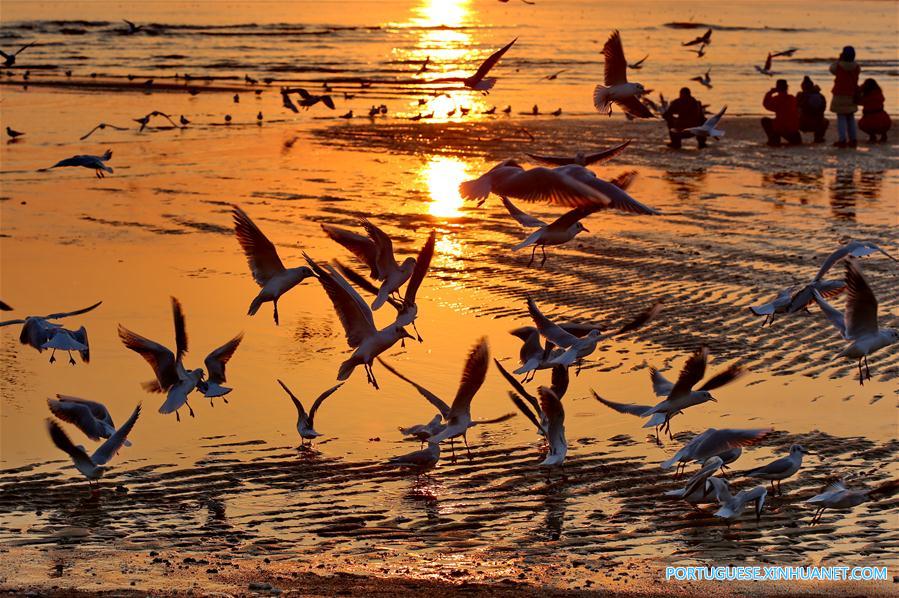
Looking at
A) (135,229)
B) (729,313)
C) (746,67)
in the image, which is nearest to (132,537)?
(729,313)

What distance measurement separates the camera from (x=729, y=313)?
13375 mm

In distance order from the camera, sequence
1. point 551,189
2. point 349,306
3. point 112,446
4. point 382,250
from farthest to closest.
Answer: point 382,250 < point 349,306 < point 112,446 < point 551,189

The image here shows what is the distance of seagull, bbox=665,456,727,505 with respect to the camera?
818 cm

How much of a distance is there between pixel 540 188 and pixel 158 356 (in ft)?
10.3

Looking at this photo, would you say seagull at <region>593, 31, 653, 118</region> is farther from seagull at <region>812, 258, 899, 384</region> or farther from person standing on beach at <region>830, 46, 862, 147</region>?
A: person standing on beach at <region>830, 46, 862, 147</region>

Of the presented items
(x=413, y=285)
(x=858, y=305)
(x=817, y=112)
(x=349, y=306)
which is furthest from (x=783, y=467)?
(x=817, y=112)

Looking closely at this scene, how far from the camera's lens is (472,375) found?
352 inches

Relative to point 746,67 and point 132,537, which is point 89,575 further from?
point 746,67

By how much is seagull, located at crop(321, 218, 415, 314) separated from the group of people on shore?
16439 millimetres

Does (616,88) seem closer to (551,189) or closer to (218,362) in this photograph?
(551,189)

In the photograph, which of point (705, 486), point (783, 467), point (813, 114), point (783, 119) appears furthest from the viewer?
point (813, 114)

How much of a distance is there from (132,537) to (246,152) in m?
17.4

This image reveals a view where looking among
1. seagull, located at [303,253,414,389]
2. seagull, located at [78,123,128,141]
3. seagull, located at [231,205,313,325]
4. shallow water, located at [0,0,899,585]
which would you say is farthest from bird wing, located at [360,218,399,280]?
seagull, located at [78,123,128,141]

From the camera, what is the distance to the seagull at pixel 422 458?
896cm
